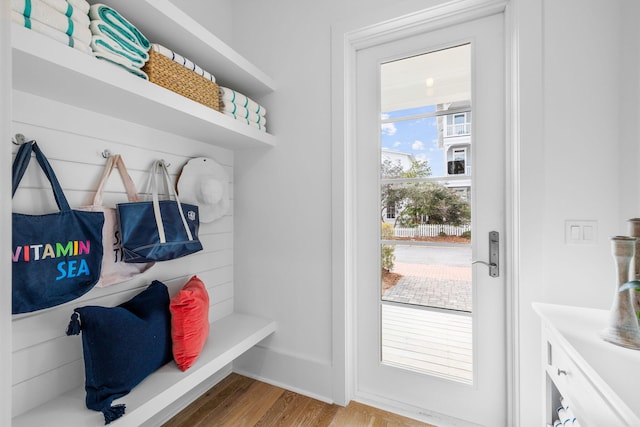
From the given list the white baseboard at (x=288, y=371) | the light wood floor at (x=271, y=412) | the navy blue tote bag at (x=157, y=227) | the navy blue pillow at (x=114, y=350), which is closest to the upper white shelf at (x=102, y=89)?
the navy blue tote bag at (x=157, y=227)

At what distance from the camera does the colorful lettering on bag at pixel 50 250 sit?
972mm

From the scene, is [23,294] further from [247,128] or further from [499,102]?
[499,102]

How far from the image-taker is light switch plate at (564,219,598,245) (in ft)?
4.10

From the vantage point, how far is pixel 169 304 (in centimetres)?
142

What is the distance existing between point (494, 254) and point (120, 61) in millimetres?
1814

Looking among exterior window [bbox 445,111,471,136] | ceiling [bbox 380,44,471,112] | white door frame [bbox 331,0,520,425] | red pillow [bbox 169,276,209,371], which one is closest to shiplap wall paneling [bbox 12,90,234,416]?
red pillow [bbox 169,276,209,371]

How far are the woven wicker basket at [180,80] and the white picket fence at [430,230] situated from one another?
120 centimetres

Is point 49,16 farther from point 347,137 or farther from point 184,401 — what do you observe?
point 184,401

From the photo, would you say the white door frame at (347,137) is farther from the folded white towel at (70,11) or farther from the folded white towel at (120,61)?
the folded white towel at (70,11)

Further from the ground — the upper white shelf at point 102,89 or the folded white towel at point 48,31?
the folded white towel at point 48,31

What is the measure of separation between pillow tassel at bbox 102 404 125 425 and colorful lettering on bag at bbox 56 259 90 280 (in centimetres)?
48

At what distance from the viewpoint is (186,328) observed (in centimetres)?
136

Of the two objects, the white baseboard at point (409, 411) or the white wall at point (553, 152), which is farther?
the white baseboard at point (409, 411)

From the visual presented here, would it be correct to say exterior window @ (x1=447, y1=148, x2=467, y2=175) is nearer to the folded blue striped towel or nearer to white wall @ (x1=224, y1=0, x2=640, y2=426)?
white wall @ (x1=224, y1=0, x2=640, y2=426)
